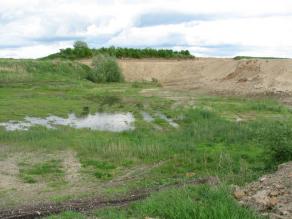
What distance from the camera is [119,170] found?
1580 centimetres

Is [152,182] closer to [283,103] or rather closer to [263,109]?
[263,109]

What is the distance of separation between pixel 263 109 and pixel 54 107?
12655 millimetres

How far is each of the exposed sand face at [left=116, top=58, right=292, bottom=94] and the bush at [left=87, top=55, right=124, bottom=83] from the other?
4.53 metres

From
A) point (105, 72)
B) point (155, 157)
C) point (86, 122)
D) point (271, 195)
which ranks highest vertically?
point (271, 195)

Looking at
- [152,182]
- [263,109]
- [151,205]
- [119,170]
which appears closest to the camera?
[151,205]

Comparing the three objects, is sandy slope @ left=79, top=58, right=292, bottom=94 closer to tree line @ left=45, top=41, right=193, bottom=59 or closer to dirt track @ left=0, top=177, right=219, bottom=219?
tree line @ left=45, top=41, right=193, bottom=59

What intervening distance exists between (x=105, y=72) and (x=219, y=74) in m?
12.5

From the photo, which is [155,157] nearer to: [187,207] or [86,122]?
[187,207]

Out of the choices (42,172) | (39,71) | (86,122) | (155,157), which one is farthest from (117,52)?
(42,172)

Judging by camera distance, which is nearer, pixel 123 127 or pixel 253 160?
pixel 253 160

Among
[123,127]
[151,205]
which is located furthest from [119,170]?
[123,127]

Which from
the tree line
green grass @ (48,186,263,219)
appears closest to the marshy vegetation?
green grass @ (48,186,263,219)

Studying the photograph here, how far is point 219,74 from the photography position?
56.3 m

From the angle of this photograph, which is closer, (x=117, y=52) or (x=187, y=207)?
(x=187, y=207)
